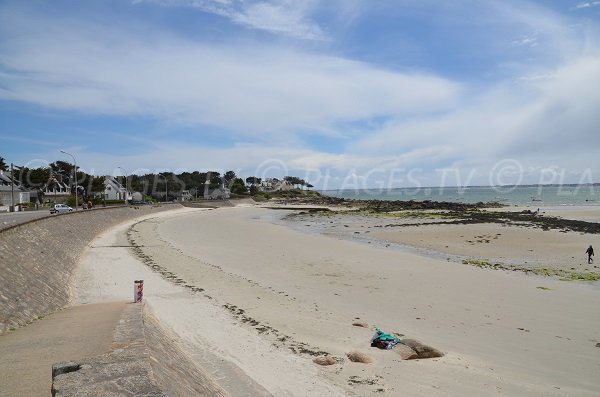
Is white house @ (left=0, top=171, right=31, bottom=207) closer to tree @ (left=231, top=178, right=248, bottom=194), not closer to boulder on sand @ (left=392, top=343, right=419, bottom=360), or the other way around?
boulder on sand @ (left=392, top=343, right=419, bottom=360)

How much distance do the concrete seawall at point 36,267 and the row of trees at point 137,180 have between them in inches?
907

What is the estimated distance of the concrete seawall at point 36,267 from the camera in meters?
10.0

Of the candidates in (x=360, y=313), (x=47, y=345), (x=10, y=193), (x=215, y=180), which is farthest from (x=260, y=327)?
(x=215, y=180)

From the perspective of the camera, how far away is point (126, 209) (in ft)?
168

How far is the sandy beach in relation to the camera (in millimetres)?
7961

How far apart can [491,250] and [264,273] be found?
54.0ft

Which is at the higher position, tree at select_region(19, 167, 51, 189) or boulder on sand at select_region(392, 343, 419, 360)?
tree at select_region(19, 167, 51, 189)

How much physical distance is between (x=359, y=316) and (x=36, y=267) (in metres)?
10.5

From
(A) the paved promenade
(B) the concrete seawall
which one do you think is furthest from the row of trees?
(A) the paved promenade

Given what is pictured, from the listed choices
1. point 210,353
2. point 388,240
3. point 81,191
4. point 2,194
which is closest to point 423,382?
point 210,353

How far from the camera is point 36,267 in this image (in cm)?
1402

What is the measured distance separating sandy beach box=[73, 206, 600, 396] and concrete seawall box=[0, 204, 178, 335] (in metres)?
0.93

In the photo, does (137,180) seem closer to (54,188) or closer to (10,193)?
(54,188)

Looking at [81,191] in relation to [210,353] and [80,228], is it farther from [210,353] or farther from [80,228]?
[210,353]
